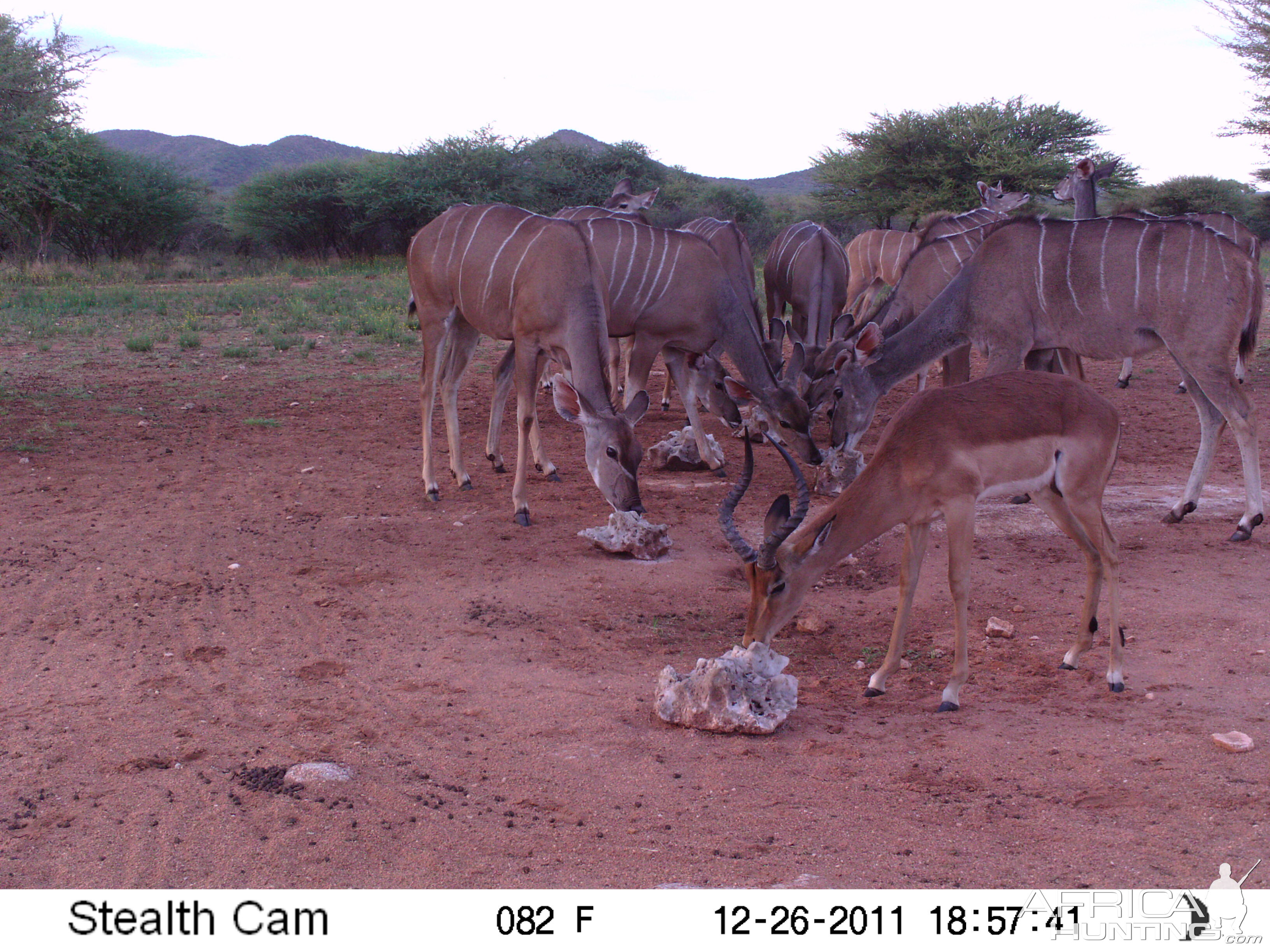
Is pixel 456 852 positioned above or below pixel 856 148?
below

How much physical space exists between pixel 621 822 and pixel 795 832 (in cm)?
A: 60

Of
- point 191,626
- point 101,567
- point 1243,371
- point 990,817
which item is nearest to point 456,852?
point 990,817

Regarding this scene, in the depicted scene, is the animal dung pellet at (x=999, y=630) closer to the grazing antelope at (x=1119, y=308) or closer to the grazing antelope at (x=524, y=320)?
the grazing antelope at (x=524, y=320)

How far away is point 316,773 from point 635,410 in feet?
13.1

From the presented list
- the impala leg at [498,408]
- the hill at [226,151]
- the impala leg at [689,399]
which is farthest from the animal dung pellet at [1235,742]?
the hill at [226,151]

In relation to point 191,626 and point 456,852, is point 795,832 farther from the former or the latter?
point 191,626

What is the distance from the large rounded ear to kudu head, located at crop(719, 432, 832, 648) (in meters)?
2.45

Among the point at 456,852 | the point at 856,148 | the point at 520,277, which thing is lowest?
the point at 456,852

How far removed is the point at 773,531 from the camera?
4.90 meters

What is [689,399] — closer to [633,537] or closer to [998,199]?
[633,537]

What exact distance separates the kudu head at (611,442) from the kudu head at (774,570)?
2.13 meters

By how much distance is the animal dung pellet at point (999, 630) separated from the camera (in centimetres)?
558

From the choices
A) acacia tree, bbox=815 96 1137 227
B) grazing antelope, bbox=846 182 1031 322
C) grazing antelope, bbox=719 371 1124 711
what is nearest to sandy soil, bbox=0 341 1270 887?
grazing antelope, bbox=719 371 1124 711

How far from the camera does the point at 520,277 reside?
26.0 feet
